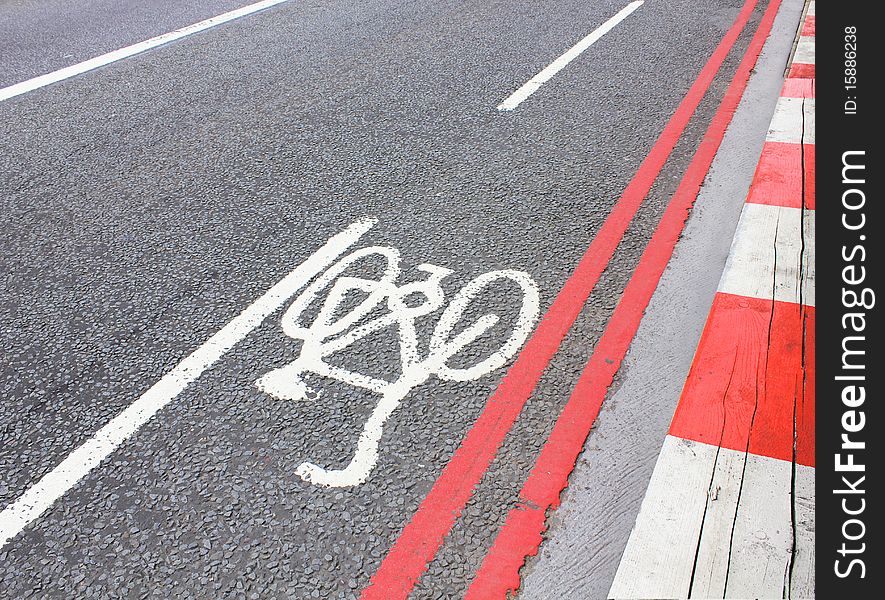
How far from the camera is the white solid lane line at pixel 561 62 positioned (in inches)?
233

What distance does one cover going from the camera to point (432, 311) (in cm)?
351

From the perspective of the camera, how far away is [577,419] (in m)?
2.95

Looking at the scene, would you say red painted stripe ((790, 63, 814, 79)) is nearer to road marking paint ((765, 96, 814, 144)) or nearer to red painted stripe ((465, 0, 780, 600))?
road marking paint ((765, 96, 814, 144))

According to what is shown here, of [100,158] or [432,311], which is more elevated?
[100,158]

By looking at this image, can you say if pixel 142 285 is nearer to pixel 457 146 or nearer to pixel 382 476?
pixel 382 476

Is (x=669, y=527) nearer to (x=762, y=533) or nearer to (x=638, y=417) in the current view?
(x=762, y=533)

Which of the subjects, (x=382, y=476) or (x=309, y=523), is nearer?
(x=309, y=523)

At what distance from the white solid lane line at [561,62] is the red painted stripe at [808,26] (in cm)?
169

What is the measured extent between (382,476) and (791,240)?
2.42 metres

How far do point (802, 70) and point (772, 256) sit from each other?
10.6ft
